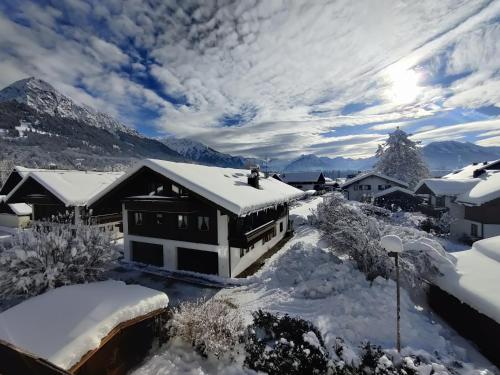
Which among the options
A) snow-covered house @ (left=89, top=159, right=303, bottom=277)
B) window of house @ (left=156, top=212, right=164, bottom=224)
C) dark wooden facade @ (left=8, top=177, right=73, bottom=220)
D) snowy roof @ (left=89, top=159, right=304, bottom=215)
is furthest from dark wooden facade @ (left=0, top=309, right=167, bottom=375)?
dark wooden facade @ (left=8, top=177, right=73, bottom=220)

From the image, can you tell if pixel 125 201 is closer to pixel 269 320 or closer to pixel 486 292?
pixel 269 320

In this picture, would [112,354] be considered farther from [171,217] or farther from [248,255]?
[248,255]

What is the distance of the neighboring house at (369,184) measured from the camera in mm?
55737

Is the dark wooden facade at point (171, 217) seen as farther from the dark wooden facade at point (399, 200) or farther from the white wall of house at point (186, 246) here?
the dark wooden facade at point (399, 200)

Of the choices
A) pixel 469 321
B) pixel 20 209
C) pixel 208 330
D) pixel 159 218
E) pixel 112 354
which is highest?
pixel 159 218

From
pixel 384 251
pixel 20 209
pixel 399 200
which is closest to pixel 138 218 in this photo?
pixel 384 251

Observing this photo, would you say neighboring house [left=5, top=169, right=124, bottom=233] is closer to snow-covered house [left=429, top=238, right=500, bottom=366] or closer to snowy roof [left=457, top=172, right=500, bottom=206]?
snow-covered house [left=429, top=238, right=500, bottom=366]

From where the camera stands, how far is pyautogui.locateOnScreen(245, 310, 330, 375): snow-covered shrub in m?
8.67

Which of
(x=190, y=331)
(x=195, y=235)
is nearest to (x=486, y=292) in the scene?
(x=190, y=331)

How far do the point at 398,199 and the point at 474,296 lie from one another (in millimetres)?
41518

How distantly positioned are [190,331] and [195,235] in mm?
8278

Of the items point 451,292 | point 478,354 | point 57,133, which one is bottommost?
point 478,354

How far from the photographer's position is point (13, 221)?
3512cm

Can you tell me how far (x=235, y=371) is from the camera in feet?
27.9
